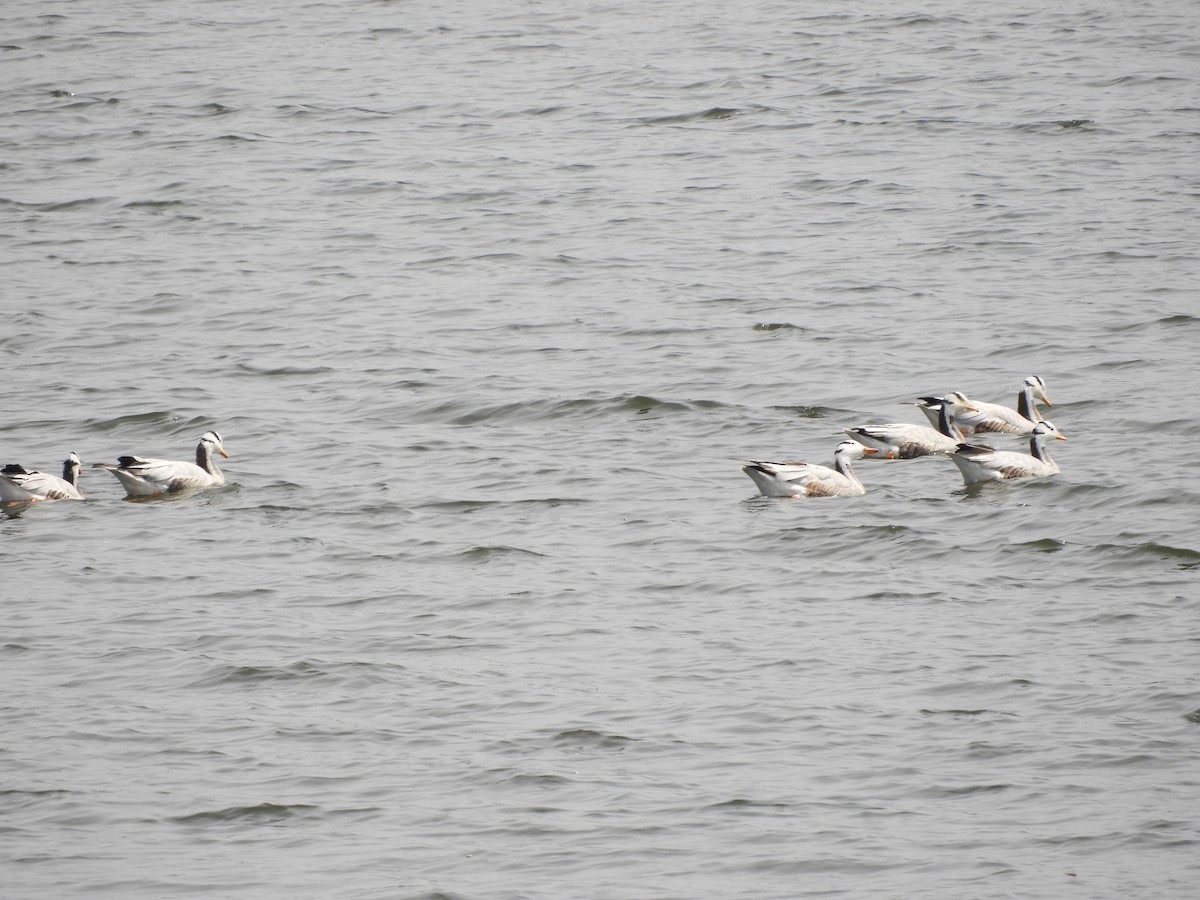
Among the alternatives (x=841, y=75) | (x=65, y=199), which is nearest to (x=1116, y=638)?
(x=65, y=199)

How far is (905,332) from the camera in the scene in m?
23.1

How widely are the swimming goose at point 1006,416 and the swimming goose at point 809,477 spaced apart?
216cm

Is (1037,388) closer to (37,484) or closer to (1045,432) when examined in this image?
(1045,432)

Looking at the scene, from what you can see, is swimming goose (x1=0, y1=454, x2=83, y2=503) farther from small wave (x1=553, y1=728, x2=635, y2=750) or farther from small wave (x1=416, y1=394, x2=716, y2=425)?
small wave (x1=553, y1=728, x2=635, y2=750)

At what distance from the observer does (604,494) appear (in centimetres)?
1764

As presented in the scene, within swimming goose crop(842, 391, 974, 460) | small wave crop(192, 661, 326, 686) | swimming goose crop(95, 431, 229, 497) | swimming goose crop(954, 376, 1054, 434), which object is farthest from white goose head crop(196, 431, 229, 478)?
swimming goose crop(954, 376, 1054, 434)

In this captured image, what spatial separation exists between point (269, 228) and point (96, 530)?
13.9m

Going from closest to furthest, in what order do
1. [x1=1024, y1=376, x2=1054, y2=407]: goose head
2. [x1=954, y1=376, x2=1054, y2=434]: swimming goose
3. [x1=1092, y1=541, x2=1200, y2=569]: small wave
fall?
[x1=1092, y1=541, x2=1200, y2=569]: small wave < [x1=954, y1=376, x2=1054, y2=434]: swimming goose < [x1=1024, y1=376, x2=1054, y2=407]: goose head

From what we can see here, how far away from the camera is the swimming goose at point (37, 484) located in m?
17.2

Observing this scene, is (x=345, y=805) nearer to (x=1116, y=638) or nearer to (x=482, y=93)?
(x=1116, y=638)

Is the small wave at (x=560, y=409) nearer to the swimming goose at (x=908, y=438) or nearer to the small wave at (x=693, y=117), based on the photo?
the swimming goose at (x=908, y=438)

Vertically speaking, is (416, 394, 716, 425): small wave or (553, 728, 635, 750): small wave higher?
(553, 728, 635, 750): small wave

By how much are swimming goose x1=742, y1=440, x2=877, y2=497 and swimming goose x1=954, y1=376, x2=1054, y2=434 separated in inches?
85.1

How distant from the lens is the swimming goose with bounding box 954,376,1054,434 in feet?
64.5
